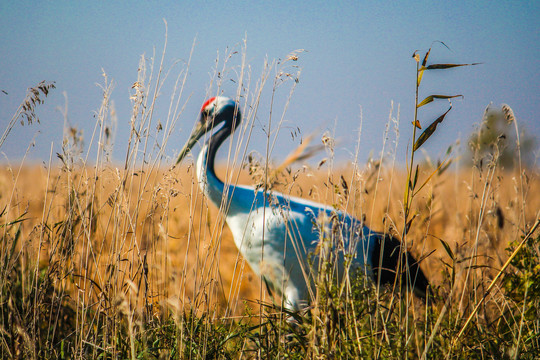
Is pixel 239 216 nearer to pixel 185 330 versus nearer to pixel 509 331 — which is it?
pixel 185 330

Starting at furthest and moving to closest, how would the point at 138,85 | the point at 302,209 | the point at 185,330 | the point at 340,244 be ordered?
the point at 302,209 → the point at 185,330 → the point at 138,85 → the point at 340,244

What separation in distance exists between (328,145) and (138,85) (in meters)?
0.77

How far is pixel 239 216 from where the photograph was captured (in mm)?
3328

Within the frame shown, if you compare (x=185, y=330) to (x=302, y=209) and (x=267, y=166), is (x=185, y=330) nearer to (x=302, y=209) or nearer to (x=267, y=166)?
(x=267, y=166)

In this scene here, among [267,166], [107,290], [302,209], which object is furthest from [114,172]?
[302,209]

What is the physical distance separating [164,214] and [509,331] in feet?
4.87

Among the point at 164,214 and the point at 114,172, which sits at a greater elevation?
the point at 114,172

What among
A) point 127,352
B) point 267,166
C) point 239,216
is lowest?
point 127,352

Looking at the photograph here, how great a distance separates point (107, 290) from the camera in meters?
1.86

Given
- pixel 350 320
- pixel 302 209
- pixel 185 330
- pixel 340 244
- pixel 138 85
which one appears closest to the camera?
pixel 340 244

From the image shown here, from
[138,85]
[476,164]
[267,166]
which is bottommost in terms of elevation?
[267,166]

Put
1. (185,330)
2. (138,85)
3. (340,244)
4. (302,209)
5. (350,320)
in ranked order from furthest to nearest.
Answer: (302,209), (185,330), (138,85), (350,320), (340,244)

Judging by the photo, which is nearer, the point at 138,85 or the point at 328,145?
the point at 328,145

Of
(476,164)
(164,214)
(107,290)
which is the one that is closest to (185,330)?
(107,290)
